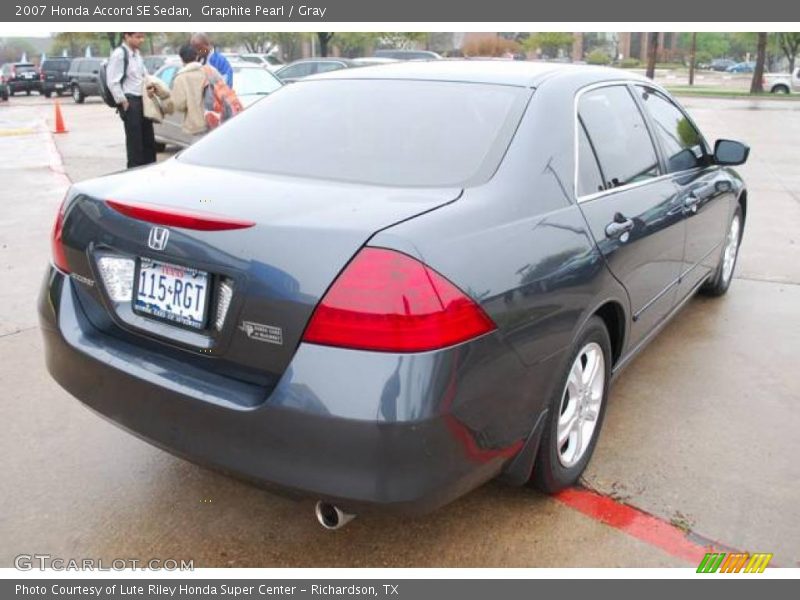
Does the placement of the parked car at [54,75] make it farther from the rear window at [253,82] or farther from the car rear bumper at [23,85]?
the rear window at [253,82]

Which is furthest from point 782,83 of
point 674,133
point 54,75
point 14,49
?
point 14,49

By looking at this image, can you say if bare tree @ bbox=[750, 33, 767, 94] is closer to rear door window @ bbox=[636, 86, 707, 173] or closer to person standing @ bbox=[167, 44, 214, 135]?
person standing @ bbox=[167, 44, 214, 135]

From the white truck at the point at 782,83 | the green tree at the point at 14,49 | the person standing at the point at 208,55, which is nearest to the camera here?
the person standing at the point at 208,55

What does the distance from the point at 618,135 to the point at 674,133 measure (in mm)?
951

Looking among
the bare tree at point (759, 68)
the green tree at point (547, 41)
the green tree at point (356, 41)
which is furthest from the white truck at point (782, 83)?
the green tree at point (356, 41)

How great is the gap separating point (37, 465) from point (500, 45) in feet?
208

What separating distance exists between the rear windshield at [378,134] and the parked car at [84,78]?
96.3ft

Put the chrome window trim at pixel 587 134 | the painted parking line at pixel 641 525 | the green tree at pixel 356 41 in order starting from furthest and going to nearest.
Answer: the green tree at pixel 356 41 < the chrome window trim at pixel 587 134 < the painted parking line at pixel 641 525

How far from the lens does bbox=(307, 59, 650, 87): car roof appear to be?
3.11m

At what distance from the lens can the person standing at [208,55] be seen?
25.2 ft

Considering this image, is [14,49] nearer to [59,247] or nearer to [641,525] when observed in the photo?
[59,247]

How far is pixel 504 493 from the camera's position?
2990 mm

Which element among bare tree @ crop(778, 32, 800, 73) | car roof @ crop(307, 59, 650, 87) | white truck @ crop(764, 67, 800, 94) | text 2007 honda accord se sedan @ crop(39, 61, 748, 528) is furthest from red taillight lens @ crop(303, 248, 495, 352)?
bare tree @ crop(778, 32, 800, 73)
